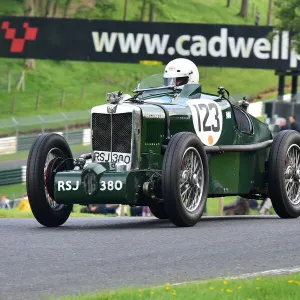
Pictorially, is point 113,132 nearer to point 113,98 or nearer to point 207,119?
point 113,98

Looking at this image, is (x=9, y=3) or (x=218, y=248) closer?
(x=218, y=248)

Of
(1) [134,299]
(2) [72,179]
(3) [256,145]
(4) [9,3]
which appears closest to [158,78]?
(3) [256,145]

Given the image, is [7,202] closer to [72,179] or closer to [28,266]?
[72,179]

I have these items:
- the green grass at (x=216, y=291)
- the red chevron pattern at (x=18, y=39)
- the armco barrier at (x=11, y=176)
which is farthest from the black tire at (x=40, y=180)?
the red chevron pattern at (x=18, y=39)

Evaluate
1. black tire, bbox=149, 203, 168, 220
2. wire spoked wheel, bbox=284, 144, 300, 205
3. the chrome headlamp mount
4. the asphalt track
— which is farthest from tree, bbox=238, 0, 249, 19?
the chrome headlamp mount

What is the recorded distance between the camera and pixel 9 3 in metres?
69.8

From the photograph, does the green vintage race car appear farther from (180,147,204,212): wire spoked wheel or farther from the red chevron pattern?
the red chevron pattern

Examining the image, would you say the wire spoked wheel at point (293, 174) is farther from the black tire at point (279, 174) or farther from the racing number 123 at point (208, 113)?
the racing number 123 at point (208, 113)

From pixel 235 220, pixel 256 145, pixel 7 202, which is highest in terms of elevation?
pixel 256 145

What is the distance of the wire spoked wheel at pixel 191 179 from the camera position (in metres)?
12.7

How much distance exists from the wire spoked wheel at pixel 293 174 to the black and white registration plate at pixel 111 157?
2.42 m

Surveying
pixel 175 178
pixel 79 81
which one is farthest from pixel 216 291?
pixel 79 81

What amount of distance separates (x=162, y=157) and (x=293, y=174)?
215 cm

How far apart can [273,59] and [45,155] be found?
2603cm
